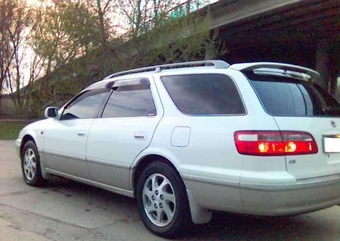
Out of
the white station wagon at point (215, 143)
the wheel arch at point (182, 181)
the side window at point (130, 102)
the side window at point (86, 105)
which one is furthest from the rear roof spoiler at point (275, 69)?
the side window at point (86, 105)

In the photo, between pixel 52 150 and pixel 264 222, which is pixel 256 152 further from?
pixel 52 150

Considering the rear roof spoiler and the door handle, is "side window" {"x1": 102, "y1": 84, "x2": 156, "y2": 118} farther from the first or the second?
the rear roof spoiler

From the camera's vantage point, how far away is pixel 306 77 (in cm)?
407

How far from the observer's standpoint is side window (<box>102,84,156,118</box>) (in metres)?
4.25

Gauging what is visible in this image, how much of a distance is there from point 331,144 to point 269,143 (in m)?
0.75

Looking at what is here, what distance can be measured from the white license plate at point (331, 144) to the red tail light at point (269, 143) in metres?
0.33

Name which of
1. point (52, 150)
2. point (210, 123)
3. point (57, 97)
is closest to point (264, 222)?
point (210, 123)

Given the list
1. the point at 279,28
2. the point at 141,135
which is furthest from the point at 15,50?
the point at 141,135

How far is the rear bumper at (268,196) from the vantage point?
3.13m

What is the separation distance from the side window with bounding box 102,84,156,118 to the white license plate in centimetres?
175

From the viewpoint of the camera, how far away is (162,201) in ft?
12.6

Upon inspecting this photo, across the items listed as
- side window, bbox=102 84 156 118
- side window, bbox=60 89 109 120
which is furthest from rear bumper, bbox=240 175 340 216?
side window, bbox=60 89 109 120

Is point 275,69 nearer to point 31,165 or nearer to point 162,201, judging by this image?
point 162,201

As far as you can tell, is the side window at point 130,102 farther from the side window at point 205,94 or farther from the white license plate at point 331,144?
the white license plate at point 331,144
